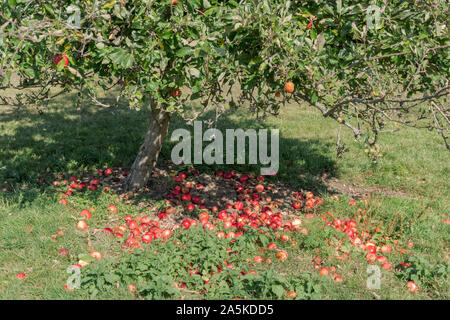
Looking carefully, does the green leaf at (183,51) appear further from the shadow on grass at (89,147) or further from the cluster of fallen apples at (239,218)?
the shadow on grass at (89,147)

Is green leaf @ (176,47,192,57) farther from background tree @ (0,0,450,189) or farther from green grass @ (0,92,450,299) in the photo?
green grass @ (0,92,450,299)

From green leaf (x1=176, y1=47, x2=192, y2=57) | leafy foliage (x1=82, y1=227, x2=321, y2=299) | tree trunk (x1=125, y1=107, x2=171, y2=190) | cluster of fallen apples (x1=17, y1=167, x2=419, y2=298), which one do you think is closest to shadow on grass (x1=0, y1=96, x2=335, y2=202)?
cluster of fallen apples (x1=17, y1=167, x2=419, y2=298)

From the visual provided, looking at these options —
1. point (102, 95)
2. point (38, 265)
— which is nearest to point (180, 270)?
point (38, 265)

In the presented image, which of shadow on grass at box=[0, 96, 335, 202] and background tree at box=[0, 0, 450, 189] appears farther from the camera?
shadow on grass at box=[0, 96, 335, 202]

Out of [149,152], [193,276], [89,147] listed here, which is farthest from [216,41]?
[89,147]

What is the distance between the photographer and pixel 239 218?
485 centimetres

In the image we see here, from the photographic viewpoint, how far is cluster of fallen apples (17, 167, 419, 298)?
13.7 feet

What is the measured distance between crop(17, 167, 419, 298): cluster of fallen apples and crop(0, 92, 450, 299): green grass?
13 cm

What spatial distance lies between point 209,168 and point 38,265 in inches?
123

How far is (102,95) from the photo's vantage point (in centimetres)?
1130

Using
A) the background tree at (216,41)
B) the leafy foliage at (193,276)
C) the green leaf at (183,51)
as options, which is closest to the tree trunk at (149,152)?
the background tree at (216,41)

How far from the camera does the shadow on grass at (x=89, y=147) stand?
6160 mm

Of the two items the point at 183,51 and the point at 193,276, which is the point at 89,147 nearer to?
the point at 193,276
